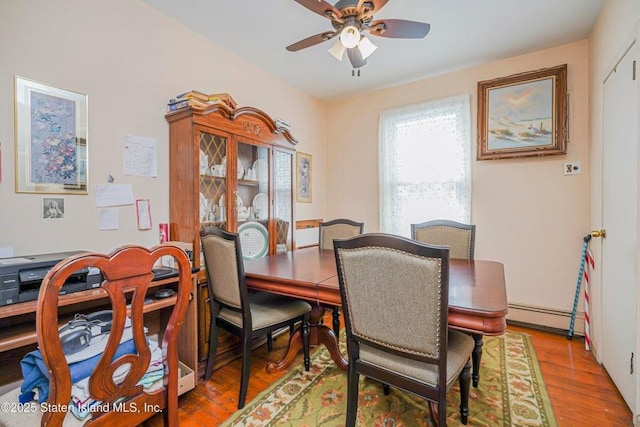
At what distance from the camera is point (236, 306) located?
1.75 metres

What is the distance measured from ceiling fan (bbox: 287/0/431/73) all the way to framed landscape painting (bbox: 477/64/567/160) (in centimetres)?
146

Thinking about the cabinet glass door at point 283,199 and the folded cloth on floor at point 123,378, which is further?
the cabinet glass door at point 283,199

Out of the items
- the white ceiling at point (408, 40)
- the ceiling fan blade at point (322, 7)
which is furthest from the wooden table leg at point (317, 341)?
the white ceiling at point (408, 40)

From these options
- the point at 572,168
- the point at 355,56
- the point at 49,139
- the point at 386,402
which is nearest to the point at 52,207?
the point at 49,139

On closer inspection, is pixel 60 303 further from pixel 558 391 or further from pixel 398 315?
pixel 558 391

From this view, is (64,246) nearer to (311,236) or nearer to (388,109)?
(311,236)

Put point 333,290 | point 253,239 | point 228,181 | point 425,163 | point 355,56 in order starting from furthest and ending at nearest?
1. point 425,163
2. point 253,239
3. point 228,181
4. point 355,56
5. point 333,290

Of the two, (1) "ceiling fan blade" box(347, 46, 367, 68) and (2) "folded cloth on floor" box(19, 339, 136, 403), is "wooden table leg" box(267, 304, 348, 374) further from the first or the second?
(1) "ceiling fan blade" box(347, 46, 367, 68)

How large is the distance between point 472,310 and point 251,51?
2669 millimetres

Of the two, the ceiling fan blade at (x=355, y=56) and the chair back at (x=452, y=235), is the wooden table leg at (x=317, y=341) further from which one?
the ceiling fan blade at (x=355, y=56)

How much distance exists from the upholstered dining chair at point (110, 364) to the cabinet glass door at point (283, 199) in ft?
5.31

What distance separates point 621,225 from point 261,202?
8.16 feet

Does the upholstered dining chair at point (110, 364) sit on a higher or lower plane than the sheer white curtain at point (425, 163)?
lower

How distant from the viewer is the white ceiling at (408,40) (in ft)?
6.80
